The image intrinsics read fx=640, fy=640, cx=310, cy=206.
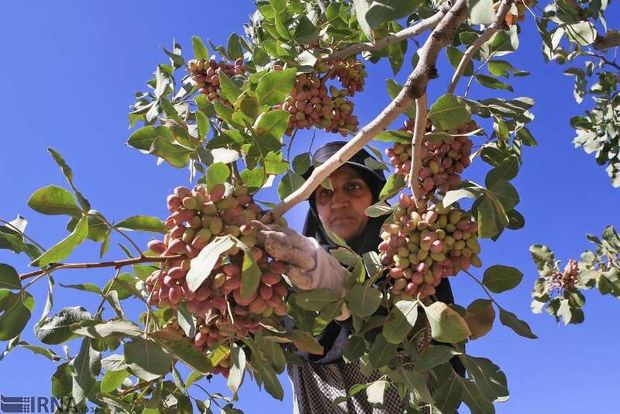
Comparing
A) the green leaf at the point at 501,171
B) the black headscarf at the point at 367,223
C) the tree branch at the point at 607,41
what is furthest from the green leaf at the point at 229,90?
the tree branch at the point at 607,41

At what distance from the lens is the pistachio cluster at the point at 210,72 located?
2.44 metres

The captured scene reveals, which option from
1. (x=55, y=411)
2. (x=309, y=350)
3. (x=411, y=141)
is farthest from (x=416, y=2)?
(x=55, y=411)

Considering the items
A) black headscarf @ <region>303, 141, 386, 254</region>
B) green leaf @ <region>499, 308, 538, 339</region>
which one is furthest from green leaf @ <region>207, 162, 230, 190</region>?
black headscarf @ <region>303, 141, 386, 254</region>

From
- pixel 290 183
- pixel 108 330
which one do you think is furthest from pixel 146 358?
pixel 290 183

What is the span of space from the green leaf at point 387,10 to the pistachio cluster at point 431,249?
77cm

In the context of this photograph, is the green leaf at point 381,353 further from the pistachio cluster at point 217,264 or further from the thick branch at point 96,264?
the thick branch at point 96,264

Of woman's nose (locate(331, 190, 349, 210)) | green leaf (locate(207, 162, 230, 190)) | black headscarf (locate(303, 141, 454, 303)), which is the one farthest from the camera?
woman's nose (locate(331, 190, 349, 210))

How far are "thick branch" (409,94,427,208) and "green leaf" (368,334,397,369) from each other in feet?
1.24

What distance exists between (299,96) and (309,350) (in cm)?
88

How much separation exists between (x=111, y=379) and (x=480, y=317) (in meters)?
0.99

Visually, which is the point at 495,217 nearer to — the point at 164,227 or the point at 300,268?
the point at 300,268

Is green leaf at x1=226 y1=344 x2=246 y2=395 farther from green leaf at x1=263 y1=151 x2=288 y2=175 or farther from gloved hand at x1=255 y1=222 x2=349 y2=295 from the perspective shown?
green leaf at x1=263 y1=151 x2=288 y2=175

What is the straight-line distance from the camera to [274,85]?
1640 millimetres

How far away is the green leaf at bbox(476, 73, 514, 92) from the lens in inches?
82.2
